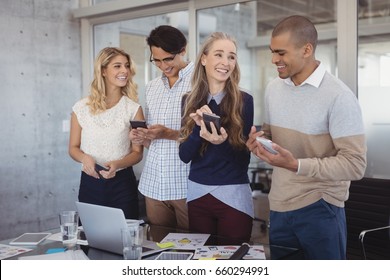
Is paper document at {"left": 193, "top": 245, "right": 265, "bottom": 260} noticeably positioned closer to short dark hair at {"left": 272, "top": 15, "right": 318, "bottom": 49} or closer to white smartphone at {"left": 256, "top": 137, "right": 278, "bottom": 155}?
white smartphone at {"left": 256, "top": 137, "right": 278, "bottom": 155}

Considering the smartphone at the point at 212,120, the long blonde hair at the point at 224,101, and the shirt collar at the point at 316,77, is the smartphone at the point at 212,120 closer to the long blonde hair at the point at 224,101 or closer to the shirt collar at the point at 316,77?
the long blonde hair at the point at 224,101

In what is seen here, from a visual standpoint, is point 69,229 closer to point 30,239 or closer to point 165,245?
point 30,239

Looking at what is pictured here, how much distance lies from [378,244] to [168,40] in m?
1.42

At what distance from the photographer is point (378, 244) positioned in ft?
7.57

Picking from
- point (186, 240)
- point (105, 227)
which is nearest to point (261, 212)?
point (186, 240)

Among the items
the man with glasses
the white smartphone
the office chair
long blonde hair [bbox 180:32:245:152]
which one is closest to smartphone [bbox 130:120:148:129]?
→ the man with glasses

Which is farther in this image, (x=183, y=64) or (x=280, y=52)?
(x=183, y=64)

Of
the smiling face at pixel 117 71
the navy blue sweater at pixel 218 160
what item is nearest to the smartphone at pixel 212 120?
the navy blue sweater at pixel 218 160

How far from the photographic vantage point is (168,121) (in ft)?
7.39

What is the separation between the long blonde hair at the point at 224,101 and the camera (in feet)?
6.03

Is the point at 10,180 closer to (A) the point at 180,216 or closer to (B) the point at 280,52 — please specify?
(A) the point at 180,216
